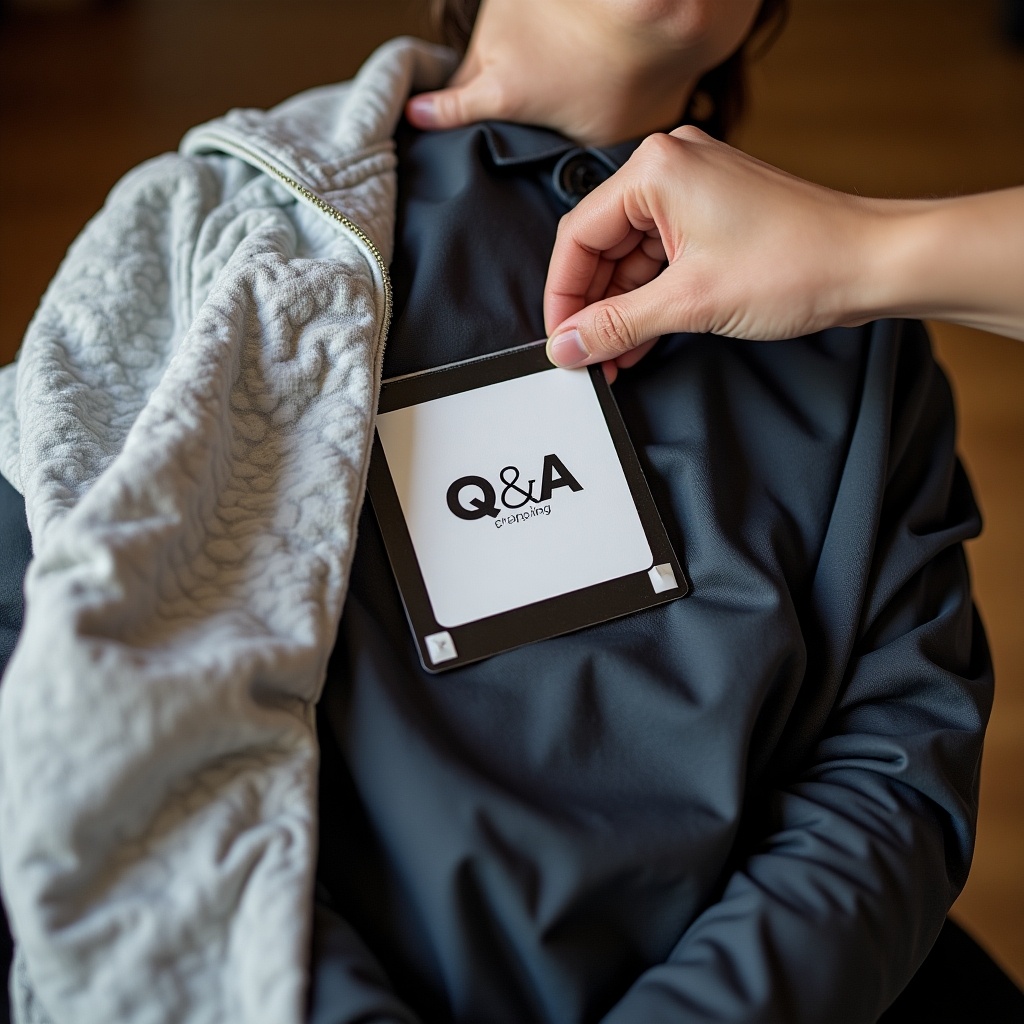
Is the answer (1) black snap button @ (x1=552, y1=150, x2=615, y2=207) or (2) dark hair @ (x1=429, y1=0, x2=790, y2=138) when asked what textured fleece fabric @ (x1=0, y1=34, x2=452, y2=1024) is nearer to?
(1) black snap button @ (x1=552, y1=150, x2=615, y2=207)

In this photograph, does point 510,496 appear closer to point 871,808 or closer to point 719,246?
point 719,246

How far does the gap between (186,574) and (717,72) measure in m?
0.83

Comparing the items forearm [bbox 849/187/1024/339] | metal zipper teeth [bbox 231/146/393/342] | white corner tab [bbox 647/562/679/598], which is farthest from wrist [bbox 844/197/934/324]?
metal zipper teeth [bbox 231/146/393/342]

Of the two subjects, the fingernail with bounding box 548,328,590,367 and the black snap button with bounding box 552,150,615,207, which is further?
the black snap button with bounding box 552,150,615,207

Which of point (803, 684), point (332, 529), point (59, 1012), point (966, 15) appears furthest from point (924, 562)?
point (966, 15)

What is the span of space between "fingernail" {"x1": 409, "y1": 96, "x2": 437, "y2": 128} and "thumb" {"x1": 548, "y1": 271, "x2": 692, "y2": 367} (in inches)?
12.7

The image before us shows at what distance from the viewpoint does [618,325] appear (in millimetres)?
772

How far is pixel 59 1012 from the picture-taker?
1.89 ft

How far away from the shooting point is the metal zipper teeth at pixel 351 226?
0.80 meters

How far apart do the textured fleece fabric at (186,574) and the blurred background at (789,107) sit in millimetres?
984

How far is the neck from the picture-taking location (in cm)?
88

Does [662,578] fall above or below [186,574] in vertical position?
below

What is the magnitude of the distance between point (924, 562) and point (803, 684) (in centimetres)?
15

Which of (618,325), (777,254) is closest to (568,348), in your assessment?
(618,325)
